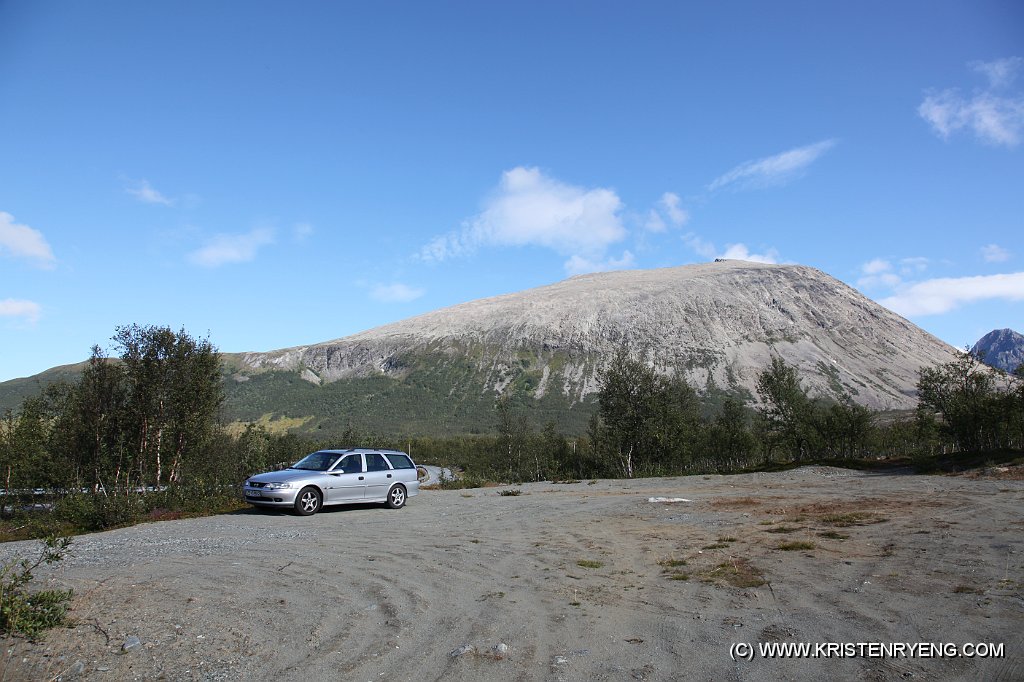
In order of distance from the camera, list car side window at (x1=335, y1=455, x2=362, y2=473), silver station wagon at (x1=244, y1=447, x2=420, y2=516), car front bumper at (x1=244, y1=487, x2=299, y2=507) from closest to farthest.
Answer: car front bumper at (x1=244, y1=487, x2=299, y2=507) → silver station wagon at (x1=244, y1=447, x2=420, y2=516) → car side window at (x1=335, y1=455, x2=362, y2=473)

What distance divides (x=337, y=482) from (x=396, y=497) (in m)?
2.22

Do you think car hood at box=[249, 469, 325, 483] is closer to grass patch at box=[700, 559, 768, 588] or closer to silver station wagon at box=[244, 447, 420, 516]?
silver station wagon at box=[244, 447, 420, 516]

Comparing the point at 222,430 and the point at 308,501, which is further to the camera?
the point at 222,430

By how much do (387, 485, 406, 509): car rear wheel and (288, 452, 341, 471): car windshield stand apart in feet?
6.76

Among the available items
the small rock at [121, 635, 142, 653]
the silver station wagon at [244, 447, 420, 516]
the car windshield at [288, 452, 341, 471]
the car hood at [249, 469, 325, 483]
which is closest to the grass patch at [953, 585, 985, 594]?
the small rock at [121, 635, 142, 653]

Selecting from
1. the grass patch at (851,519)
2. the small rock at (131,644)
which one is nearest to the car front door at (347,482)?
the small rock at (131,644)

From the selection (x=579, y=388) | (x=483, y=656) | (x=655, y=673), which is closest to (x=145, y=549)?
(x=483, y=656)

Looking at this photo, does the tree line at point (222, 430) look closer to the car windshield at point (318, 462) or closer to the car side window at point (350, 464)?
the car windshield at point (318, 462)

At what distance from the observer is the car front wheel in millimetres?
15819

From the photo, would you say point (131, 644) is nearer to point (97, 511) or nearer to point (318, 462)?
point (97, 511)

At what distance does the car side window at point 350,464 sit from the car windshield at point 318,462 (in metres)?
0.24

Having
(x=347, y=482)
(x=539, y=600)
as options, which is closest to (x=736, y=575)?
(x=539, y=600)

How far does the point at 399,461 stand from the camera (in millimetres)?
18969

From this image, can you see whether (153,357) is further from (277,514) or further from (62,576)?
(62,576)
